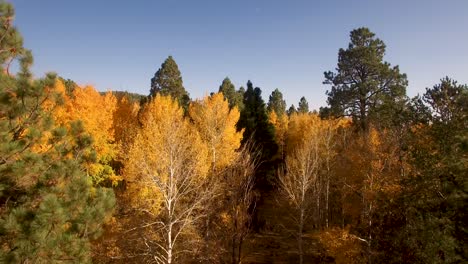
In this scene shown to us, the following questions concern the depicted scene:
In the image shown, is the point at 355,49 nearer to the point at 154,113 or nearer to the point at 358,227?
the point at 358,227

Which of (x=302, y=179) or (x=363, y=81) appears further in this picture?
(x=363, y=81)

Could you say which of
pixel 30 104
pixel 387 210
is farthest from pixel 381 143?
pixel 30 104

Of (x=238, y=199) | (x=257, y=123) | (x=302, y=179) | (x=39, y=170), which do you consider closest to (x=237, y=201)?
(x=238, y=199)

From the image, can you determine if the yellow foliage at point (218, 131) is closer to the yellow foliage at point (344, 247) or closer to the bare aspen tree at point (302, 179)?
the bare aspen tree at point (302, 179)

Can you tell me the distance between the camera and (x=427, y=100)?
10.9 metres

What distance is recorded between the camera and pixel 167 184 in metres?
12.9

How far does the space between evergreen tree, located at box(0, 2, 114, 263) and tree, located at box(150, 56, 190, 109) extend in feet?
86.9

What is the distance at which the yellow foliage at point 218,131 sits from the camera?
828 inches

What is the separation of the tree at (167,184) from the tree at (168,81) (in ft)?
35.0

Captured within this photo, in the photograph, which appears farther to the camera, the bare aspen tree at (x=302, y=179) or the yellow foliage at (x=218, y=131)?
the yellow foliage at (x=218, y=131)

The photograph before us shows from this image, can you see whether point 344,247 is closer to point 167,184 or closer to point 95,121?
point 167,184

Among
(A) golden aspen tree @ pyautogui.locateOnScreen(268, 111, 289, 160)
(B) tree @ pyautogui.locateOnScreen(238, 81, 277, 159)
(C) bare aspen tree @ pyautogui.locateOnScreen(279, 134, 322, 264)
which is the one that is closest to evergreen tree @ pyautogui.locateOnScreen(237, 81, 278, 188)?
(B) tree @ pyautogui.locateOnScreen(238, 81, 277, 159)

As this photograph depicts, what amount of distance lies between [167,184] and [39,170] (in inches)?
219

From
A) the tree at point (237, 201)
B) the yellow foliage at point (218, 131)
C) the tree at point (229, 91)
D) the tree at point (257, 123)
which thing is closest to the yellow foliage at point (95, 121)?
the yellow foliage at point (218, 131)
